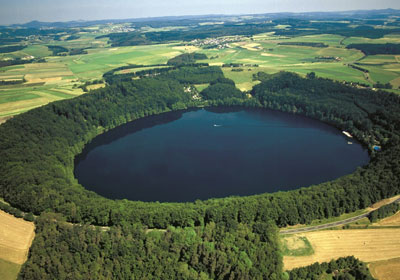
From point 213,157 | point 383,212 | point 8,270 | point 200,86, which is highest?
point 200,86

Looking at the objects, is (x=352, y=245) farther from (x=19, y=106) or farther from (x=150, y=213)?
(x=19, y=106)

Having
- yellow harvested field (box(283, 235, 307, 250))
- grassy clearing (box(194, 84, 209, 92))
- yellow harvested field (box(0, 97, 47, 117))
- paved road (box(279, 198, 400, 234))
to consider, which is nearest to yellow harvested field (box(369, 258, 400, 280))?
paved road (box(279, 198, 400, 234))

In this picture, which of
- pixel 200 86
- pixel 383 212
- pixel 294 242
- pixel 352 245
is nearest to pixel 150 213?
pixel 294 242

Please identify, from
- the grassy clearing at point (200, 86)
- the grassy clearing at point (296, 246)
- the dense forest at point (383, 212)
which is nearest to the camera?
the grassy clearing at point (296, 246)

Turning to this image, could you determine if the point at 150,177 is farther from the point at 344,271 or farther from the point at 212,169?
the point at 344,271

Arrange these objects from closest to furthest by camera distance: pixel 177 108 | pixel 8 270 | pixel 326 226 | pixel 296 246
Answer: pixel 8 270 < pixel 296 246 < pixel 326 226 < pixel 177 108

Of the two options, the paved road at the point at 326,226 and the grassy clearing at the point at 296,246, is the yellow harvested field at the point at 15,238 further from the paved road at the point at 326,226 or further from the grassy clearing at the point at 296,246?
the paved road at the point at 326,226

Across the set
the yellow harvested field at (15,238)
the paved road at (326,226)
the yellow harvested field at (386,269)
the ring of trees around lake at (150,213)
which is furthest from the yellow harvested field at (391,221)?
the yellow harvested field at (15,238)
